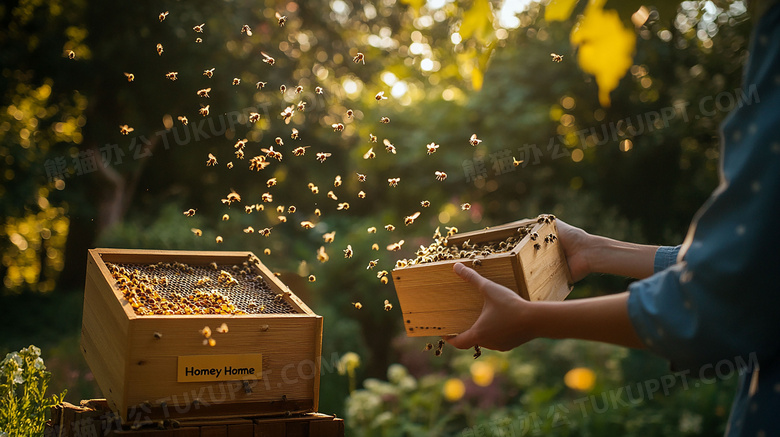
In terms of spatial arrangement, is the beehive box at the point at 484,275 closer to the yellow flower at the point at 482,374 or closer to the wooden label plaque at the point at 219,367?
the wooden label plaque at the point at 219,367

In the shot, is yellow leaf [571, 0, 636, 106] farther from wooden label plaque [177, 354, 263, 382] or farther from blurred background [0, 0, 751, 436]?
blurred background [0, 0, 751, 436]

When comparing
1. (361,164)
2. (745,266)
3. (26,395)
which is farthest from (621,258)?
(361,164)

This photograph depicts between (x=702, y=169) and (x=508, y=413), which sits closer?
(x=508, y=413)

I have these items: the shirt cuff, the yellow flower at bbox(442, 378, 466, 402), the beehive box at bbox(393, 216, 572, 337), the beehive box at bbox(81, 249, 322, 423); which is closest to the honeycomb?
the beehive box at bbox(81, 249, 322, 423)

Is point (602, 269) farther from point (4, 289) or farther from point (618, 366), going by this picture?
point (4, 289)

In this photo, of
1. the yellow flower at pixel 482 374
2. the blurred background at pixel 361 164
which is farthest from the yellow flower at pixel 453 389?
the yellow flower at pixel 482 374

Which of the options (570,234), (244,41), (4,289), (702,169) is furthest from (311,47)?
(570,234)

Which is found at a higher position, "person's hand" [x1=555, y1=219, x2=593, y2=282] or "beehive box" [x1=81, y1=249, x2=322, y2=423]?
"person's hand" [x1=555, y1=219, x2=593, y2=282]
